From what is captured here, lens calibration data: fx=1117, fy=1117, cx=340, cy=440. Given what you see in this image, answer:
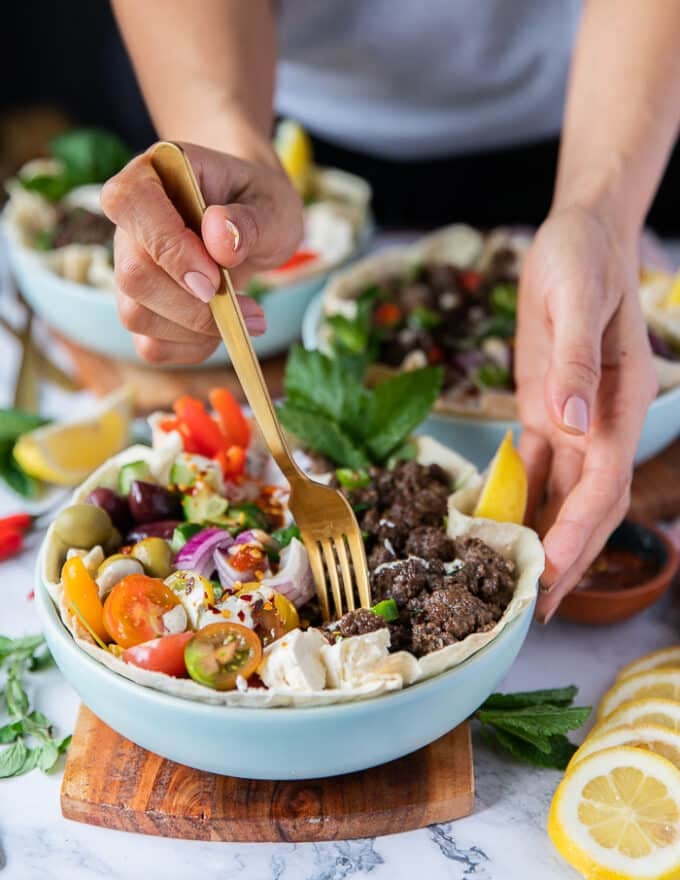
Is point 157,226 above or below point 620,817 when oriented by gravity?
above

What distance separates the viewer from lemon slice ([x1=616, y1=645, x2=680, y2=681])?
7.40ft

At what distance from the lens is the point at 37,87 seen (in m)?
7.05

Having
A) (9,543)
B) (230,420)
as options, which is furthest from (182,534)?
(9,543)

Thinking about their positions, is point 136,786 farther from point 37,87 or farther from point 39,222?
point 37,87

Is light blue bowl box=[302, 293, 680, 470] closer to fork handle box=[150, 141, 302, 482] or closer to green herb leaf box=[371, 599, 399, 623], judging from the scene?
fork handle box=[150, 141, 302, 482]

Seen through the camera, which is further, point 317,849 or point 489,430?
point 489,430

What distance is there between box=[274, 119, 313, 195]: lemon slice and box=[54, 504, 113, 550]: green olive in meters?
1.95

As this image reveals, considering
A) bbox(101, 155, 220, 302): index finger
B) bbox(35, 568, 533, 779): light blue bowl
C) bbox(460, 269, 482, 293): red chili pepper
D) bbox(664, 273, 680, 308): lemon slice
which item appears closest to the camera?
bbox(35, 568, 533, 779): light blue bowl

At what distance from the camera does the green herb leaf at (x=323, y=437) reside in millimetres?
2475

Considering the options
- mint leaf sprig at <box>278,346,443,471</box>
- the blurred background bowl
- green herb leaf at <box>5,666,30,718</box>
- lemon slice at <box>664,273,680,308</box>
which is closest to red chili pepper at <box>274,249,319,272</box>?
the blurred background bowl

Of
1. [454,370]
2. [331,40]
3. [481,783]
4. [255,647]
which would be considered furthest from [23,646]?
[331,40]

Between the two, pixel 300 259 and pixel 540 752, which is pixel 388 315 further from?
pixel 540 752

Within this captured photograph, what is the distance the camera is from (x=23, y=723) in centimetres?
215

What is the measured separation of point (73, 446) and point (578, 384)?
1381mm
